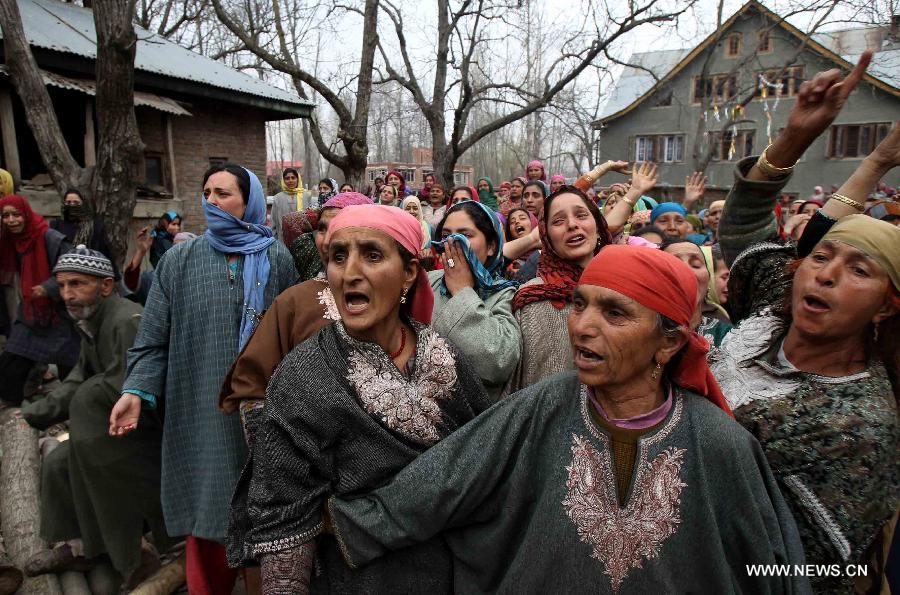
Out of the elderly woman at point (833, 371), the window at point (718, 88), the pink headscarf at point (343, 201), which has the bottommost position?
the elderly woman at point (833, 371)

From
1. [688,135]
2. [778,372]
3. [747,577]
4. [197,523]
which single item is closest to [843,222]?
[778,372]

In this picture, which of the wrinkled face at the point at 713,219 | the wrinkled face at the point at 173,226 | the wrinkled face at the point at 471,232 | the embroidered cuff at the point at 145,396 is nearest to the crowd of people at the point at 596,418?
the wrinkled face at the point at 471,232

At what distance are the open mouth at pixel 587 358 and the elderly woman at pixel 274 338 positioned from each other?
1064 millimetres

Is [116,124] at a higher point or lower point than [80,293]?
higher

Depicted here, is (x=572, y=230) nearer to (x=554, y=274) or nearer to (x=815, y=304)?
(x=554, y=274)

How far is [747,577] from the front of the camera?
4.88ft

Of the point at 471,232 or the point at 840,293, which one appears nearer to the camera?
the point at 840,293

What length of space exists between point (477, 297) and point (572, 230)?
56cm

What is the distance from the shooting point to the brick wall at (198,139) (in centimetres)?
1347

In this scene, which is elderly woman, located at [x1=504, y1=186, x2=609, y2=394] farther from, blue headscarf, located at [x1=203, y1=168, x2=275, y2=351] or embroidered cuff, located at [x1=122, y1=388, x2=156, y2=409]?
embroidered cuff, located at [x1=122, y1=388, x2=156, y2=409]

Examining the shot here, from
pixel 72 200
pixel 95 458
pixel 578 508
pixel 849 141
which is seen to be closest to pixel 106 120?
pixel 72 200

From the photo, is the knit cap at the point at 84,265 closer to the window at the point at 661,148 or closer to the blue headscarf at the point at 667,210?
the blue headscarf at the point at 667,210

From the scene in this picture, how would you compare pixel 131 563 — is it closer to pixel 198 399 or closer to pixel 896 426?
pixel 198 399

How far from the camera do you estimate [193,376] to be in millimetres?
2705
